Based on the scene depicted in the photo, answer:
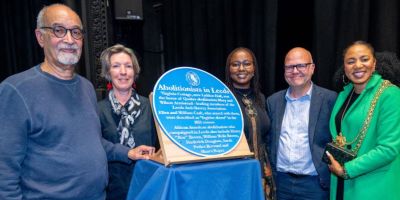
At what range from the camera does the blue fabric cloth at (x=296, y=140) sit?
7.25 ft

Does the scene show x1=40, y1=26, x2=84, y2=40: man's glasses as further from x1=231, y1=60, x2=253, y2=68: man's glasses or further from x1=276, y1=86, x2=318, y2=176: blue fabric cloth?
x1=276, y1=86, x2=318, y2=176: blue fabric cloth

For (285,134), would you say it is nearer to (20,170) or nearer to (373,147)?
(373,147)

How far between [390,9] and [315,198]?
67.4 inches

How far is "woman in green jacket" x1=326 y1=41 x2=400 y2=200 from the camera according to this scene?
184 centimetres

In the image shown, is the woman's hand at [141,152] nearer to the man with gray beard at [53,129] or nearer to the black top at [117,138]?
the man with gray beard at [53,129]

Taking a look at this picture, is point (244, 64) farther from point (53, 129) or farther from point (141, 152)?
point (53, 129)

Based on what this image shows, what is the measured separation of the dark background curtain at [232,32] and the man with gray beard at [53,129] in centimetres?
198

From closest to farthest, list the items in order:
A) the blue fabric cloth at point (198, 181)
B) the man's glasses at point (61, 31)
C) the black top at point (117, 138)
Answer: the blue fabric cloth at point (198, 181), the man's glasses at point (61, 31), the black top at point (117, 138)

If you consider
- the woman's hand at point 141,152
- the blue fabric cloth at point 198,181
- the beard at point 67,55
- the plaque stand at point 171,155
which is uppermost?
the beard at point 67,55

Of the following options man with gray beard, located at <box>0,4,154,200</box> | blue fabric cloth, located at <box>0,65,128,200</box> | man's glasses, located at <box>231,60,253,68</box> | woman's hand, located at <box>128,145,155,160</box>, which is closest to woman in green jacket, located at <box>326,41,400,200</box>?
man's glasses, located at <box>231,60,253,68</box>

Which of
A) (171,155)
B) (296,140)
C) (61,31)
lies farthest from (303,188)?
(61,31)

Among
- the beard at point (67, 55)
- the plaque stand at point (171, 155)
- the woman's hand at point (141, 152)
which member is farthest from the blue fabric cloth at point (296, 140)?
the beard at point (67, 55)

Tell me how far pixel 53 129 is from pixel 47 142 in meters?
0.06

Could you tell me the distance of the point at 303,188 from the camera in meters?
2.21
